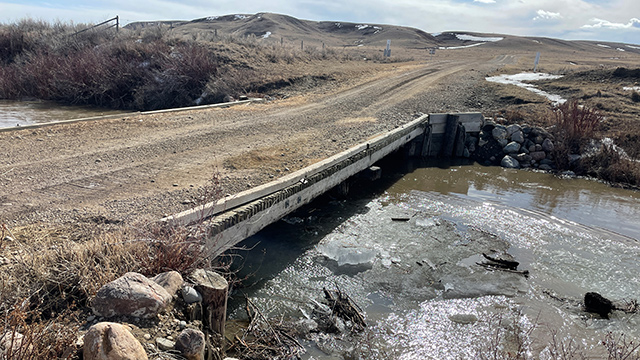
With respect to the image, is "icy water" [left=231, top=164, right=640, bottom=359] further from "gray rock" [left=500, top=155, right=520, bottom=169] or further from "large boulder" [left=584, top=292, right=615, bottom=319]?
"gray rock" [left=500, top=155, right=520, bottom=169]

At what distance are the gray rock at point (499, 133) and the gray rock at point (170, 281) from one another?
41.7ft

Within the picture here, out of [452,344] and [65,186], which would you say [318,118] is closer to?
[65,186]

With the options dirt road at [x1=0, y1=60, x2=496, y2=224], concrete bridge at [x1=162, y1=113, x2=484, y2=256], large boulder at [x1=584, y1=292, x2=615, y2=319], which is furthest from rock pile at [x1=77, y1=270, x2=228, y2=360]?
large boulder at [x1=584, y1=292, x2=615, y2=319]

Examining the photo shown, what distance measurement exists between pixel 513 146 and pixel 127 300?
13.2 m

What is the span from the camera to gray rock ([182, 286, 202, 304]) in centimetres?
385

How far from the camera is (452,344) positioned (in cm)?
511

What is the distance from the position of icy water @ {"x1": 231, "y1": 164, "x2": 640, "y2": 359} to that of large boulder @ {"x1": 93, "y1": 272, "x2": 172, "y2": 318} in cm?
218

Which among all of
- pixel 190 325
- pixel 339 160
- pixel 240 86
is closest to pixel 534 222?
pixel 339 160

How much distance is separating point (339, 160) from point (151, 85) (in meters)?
12.7

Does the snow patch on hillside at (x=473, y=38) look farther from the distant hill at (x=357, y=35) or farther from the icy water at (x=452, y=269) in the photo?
the icy water at (x=452, y=269)

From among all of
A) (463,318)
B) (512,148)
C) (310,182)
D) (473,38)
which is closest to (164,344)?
(463,318)

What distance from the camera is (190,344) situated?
326cm

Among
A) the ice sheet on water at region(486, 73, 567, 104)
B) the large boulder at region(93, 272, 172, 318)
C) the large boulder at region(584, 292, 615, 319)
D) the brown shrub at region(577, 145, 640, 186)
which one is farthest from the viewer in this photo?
the ice sheet on water at region(486, 73, 567, 104)

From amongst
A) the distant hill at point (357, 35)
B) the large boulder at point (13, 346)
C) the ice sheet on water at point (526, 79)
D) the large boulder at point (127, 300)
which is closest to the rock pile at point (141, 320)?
the large boulder at point (127, 300)
